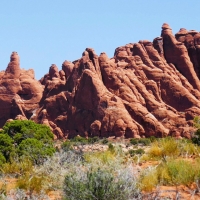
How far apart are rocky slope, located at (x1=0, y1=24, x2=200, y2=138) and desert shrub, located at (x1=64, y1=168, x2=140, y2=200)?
50683mm

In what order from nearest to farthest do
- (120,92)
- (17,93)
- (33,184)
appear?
(33,184), (120,92), (17,93)

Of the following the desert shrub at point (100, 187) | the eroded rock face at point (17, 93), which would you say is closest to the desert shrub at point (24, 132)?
the desert shrub at point (100, 187)

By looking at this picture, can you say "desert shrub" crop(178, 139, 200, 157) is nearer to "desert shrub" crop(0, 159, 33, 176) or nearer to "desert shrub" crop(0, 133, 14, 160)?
"desert shrub" crop(0, 159, 33, 176)

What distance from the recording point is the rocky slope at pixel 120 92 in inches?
2405

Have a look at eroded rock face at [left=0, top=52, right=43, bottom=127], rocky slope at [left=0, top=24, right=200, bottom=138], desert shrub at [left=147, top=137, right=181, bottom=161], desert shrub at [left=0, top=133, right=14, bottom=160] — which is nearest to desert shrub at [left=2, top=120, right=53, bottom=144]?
desert shrub at [left=0, top=133, right=14, bottom=160]

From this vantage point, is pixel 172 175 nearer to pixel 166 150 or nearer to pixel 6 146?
pixel 166 150

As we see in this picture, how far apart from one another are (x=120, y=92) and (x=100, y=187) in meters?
57.5

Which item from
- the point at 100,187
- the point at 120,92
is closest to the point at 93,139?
the point at 120,92

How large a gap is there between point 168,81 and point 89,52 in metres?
13.2

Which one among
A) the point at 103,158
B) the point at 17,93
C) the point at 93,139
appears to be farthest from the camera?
the point at 17,93

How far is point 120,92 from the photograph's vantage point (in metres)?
65.2

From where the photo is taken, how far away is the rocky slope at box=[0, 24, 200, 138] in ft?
200

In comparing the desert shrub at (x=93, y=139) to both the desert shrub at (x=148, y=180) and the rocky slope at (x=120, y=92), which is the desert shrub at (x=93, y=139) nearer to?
the rocky slope at (x=120, y=92)

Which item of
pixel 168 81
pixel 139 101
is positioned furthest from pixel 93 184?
pixel 168 81
